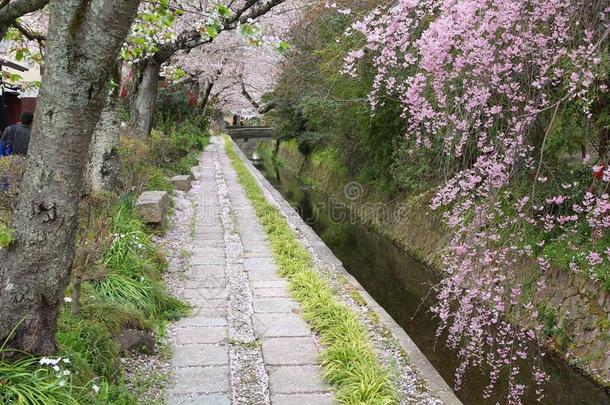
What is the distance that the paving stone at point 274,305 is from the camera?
5.26 metres

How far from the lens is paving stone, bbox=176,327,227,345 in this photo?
177 inches

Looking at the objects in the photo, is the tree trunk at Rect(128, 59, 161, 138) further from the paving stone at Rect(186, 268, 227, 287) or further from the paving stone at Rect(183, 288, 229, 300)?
the paving stone at Rect(183, 288, 229, 300)

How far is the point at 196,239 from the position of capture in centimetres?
805

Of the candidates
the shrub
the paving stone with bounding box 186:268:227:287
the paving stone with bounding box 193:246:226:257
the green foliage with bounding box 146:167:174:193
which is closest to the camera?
the shrub

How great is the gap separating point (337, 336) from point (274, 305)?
109 cm

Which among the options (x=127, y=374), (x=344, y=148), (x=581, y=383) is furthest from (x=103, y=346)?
(x=344, y=148)

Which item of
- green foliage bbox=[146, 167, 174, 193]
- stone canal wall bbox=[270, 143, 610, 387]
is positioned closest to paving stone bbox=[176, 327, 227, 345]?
stone canal wall bbox=[270, 143, 610, 387]

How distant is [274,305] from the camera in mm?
5391

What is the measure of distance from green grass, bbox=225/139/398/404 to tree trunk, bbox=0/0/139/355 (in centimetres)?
193

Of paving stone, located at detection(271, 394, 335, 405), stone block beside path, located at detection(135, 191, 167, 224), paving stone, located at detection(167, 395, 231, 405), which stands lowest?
paving stone, located at detection(167, 395, 231, 405)

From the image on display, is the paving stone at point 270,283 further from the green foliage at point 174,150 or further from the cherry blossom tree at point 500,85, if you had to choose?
the green foliage at point 174,150

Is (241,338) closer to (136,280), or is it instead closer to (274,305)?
(274,305)

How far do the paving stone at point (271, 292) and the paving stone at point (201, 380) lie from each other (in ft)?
5.59

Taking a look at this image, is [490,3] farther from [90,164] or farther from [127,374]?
[90,164]
